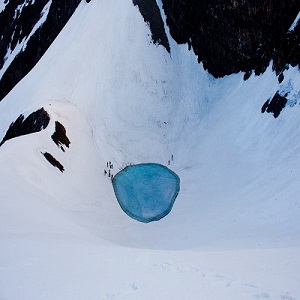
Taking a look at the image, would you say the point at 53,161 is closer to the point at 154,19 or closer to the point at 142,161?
the point at 142,161

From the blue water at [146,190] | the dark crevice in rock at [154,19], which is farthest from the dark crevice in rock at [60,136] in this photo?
the dark crevice in rock at [154,19]

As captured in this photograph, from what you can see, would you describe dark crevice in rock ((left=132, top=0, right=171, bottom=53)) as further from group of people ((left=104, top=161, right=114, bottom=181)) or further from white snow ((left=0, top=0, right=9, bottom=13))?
white snow ((left=0, top=0, right=9, bottom=13))

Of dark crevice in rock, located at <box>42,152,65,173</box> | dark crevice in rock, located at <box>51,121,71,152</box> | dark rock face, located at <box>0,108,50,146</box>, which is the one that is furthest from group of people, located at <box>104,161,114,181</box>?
dark rock face, located at <box>0,108,50,146</box>

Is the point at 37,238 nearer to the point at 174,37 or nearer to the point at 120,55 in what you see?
the point at 120,55

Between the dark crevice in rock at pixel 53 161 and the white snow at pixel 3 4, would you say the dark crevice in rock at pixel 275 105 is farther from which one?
the white snow at pixel 3 4

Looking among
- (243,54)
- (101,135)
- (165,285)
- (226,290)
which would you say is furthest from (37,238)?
(243,54)

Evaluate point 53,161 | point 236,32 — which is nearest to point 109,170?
point 53,161
